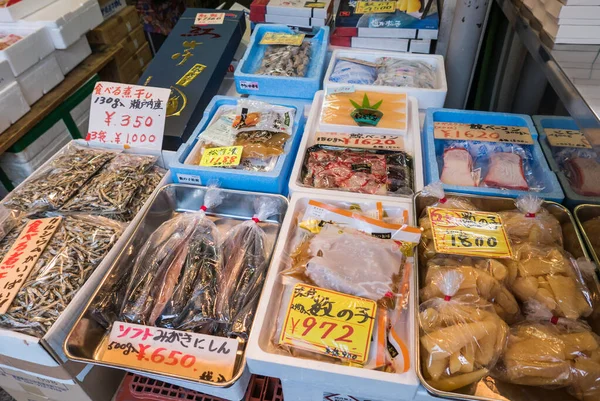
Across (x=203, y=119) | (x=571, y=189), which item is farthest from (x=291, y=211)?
(x=571, y=189)

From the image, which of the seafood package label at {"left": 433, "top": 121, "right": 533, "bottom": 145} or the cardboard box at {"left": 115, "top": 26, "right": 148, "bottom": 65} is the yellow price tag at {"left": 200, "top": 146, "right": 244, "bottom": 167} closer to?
the seafood package label at {"left": 433, "top": 121, "right": 533, "bottom": 145}

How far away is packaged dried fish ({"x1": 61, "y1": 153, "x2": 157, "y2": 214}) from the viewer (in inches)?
59.0

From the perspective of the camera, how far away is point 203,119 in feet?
5.96

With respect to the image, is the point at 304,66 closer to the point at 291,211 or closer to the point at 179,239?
the point at 291,211

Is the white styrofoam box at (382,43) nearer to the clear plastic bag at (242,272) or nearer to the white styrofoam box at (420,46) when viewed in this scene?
the white styrofoam box at (420,46)

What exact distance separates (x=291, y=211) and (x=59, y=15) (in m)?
2.33

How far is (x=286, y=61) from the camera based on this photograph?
2168 mm

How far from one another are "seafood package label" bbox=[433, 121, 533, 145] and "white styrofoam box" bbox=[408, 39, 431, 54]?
846 mm

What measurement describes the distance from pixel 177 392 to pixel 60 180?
3.11ft

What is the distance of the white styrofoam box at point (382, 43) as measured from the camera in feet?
7.76

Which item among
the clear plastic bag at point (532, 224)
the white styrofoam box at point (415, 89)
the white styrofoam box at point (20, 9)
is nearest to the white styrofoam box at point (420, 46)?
the white styrofoam box at point (415, 89)

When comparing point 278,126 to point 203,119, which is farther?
point 203,119

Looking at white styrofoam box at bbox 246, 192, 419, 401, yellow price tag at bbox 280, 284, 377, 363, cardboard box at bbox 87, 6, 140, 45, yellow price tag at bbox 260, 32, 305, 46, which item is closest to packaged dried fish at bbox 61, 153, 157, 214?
white styrofoam box at bbox 246, 192, 419, 401

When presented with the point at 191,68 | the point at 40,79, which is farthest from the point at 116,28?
the point at 191,68
